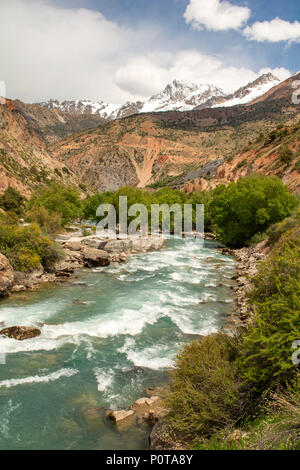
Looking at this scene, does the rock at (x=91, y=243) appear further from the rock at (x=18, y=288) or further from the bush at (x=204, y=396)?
the bush at (x=204, y=396)

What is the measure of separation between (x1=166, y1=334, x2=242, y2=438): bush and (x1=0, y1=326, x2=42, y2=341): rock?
8.26 m

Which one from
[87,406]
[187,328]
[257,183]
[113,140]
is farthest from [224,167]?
[113,140]

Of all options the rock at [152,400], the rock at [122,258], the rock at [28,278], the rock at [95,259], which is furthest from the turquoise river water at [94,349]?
the rock at [122,258]

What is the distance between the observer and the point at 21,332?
13.2 meters

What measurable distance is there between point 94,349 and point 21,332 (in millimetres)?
3509

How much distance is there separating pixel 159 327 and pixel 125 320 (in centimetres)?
Answer: 194

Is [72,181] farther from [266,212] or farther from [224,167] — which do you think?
[266,212]

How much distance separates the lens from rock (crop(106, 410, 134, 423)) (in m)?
8.28

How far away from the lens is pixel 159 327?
49.1 ft

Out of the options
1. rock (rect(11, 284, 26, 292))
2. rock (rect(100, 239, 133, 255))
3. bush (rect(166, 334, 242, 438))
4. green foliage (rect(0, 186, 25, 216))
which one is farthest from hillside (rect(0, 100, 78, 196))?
bush (rect(166, 334, 242, 438))

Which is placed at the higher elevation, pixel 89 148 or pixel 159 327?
pixel 89 148
